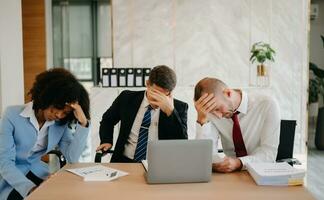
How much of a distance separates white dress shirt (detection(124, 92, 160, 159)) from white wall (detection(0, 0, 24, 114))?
1.84m

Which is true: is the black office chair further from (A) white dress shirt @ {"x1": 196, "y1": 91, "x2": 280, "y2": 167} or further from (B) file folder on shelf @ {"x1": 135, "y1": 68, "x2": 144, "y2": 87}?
(B) file folder on shelf @ {"x1": 135, "y1": 68, "x2": 144, "y2": 87}

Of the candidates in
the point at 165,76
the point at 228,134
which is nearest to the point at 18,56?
the point at 165,76

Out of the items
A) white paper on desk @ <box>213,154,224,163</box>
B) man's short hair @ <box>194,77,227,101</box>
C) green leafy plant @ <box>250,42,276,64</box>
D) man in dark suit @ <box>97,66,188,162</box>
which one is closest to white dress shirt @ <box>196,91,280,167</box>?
white paper on desk @ <box>213,154,224,163</box>

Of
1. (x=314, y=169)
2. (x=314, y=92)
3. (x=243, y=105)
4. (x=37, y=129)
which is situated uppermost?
(x=243, y=105)

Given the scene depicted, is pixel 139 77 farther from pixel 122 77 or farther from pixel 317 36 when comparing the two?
pixel 317 36

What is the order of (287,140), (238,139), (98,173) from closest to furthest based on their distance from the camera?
(98,173) < (238,139) < (287,140)

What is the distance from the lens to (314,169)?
6055 mm

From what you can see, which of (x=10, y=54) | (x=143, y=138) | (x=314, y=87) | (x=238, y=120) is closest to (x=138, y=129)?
(x=143, y=138)

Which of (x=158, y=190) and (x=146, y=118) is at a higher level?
(x=146, y=118)

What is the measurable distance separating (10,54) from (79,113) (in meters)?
2.28

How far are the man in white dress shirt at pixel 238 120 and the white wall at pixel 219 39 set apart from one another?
295cm

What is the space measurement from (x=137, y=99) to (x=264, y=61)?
2.96 meters

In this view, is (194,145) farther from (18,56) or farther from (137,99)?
(18,56)

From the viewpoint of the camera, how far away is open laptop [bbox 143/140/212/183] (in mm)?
2084
